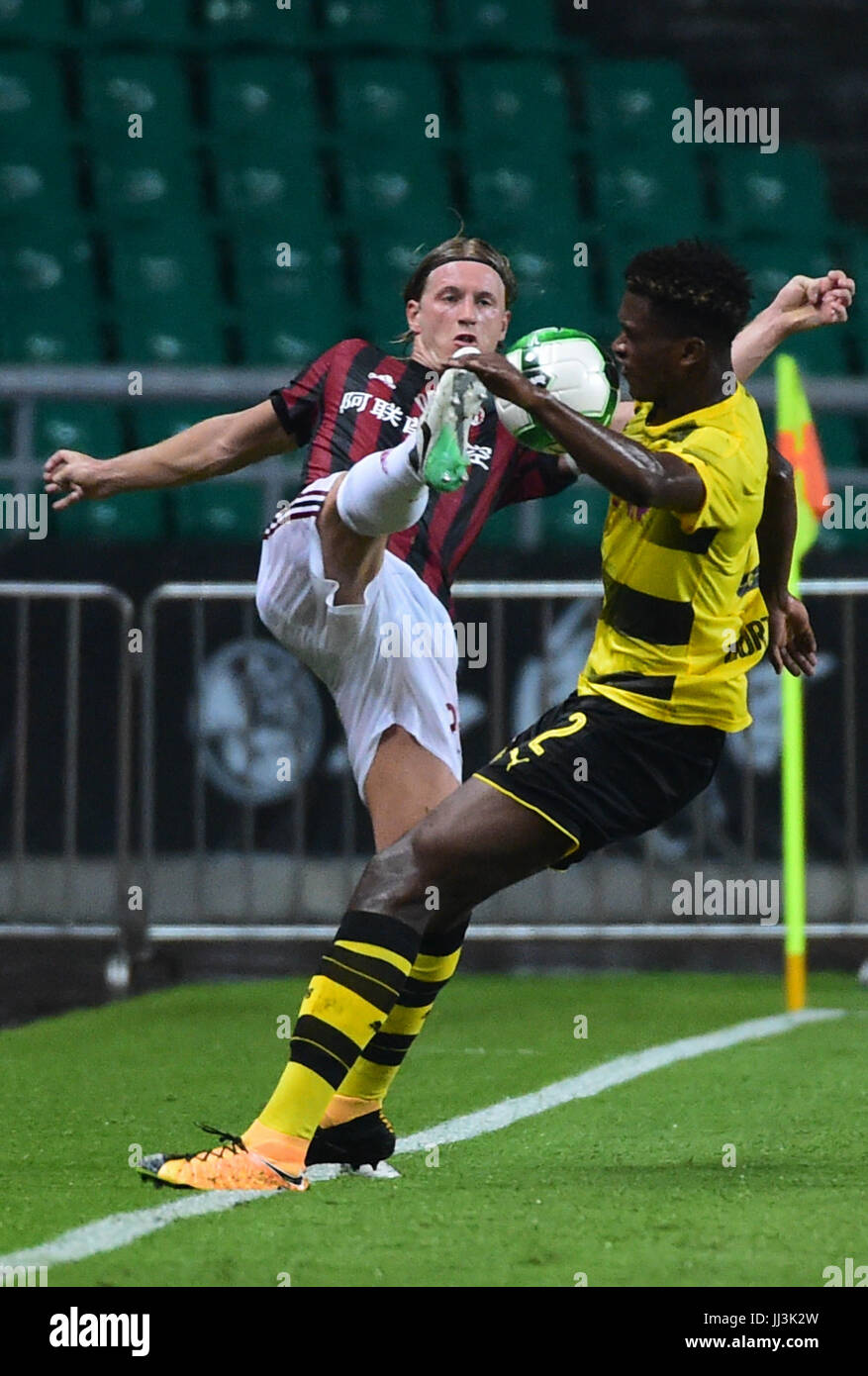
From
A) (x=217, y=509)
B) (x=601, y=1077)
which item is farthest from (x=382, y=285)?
(x=601, y=1077)

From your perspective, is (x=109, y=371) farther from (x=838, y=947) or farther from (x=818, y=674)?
(x=838, y=947)

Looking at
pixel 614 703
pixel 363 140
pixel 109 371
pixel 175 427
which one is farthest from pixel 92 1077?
pixel 363 140

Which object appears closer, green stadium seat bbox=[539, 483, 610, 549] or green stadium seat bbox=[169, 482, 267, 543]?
green stadium seat bbox=[539, 483, 610, 549]

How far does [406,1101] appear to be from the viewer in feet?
18.9

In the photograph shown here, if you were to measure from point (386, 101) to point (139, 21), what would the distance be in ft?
5.10

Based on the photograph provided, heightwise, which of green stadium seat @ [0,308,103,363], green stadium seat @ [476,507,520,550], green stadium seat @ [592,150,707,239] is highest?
green stadium seat @ [592,150,707,239]

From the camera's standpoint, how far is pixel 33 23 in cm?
1322

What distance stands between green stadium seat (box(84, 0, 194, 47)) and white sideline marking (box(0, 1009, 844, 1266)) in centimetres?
801

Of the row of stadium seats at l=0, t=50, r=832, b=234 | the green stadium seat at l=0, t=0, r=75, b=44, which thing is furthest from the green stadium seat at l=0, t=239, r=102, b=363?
the green stadium seat at l=0, t=0, r=75, b=44

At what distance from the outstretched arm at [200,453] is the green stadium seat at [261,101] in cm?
821

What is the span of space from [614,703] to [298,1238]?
1.26 metres

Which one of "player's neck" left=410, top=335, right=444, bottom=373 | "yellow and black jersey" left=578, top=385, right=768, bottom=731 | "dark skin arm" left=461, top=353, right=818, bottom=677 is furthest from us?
"player's neck" left=410, top=335, right=444, bottom=373

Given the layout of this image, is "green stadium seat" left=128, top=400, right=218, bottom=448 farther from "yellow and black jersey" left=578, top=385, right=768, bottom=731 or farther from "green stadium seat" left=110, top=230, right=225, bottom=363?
"yellow and black jersey" left=578, top=385, right=768, bottom=731

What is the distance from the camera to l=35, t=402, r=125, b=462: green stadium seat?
1150cm
